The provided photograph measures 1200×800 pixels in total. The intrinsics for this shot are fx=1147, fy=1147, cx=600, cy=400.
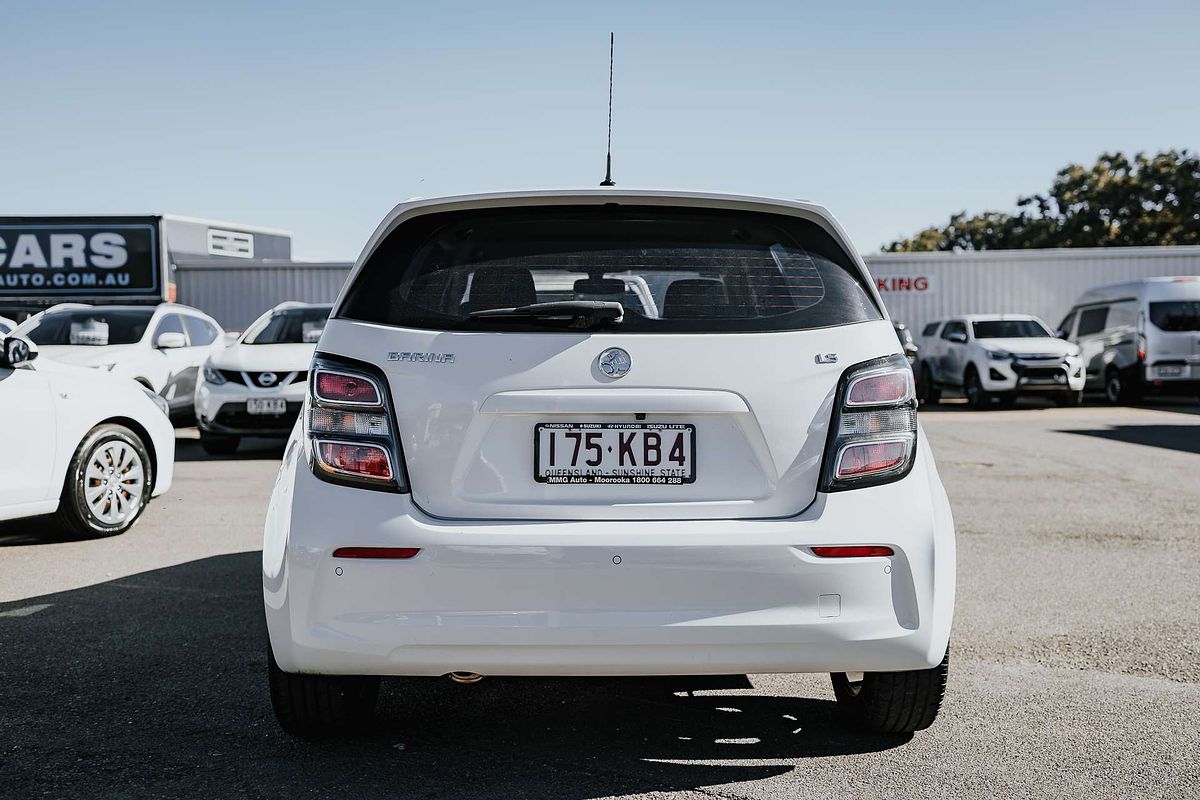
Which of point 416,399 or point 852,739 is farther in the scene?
point 852,739

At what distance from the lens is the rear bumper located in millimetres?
2877

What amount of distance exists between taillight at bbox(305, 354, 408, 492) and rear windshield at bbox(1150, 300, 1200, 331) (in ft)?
67.1

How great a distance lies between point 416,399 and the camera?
2947 mm

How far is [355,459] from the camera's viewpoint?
298 centimetres

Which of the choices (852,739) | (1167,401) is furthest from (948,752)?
(1167,401)

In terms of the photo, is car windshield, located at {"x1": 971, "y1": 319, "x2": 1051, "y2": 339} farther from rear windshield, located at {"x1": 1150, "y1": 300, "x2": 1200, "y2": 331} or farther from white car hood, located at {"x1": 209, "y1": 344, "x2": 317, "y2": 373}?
white car hood, located at {"x1": 209, "y1": 344, "x2": 317, "y2": 373}

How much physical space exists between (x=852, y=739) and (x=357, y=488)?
5.56 ft

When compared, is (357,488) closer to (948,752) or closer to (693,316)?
(693,316)

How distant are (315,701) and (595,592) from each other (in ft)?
3.30

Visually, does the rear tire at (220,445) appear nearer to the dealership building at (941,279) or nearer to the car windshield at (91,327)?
the car windshield at (91,327)

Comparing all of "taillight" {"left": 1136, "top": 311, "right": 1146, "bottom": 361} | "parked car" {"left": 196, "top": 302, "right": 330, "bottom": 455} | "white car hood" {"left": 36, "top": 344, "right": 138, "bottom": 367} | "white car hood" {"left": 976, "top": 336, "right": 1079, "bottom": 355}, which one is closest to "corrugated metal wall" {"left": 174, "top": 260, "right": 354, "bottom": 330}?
"white car hood" {"left": 36, "top": 344, "right": 138, "bottom": 367}

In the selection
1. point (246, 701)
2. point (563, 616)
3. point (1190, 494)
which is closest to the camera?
point (563, 616)

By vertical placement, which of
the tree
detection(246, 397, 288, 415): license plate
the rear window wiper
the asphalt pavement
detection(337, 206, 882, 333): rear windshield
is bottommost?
the asphalt pavement

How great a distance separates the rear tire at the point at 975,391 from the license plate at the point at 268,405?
526 inches
